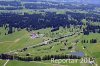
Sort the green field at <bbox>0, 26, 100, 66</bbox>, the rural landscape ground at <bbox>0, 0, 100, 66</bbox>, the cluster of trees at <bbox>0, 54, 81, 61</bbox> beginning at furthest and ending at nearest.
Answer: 1. the cluster of trees at <bbox>0, 54, 81, 61</bbox>
2. the rural landscape ground at <bbox>0, 0, 100, 66</bbox>
3. the green field at <bbox>0, 26, 100, 66</bbox>

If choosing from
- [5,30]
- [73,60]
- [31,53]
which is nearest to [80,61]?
[73,60]

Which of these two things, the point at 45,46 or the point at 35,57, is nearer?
the point at 35,57

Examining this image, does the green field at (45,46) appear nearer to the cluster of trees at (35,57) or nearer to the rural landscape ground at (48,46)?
the rural landscape ground at (48,46)

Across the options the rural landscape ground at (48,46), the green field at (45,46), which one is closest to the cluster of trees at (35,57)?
the rural landscape ground at (48,46)

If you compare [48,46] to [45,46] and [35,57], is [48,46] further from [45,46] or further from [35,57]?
[35,57]

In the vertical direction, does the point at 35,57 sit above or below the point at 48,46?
above

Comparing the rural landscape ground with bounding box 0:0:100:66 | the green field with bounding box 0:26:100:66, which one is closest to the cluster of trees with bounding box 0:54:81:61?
the rural landscape ground with bounding box 0:0:100:66

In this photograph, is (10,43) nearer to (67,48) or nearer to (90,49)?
(67,48)

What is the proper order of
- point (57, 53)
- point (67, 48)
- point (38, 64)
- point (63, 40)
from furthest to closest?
point (63, 40) → point (67, 48) → point (57, 53) → point (38, 64)

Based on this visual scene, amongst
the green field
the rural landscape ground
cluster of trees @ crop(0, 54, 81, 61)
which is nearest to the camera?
the green field

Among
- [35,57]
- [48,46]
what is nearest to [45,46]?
[48,46]

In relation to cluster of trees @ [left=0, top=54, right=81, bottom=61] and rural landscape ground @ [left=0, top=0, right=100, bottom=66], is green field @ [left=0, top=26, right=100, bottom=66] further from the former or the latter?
cluster of trees @ [left=0, top=54, right=81, bottom=61]
